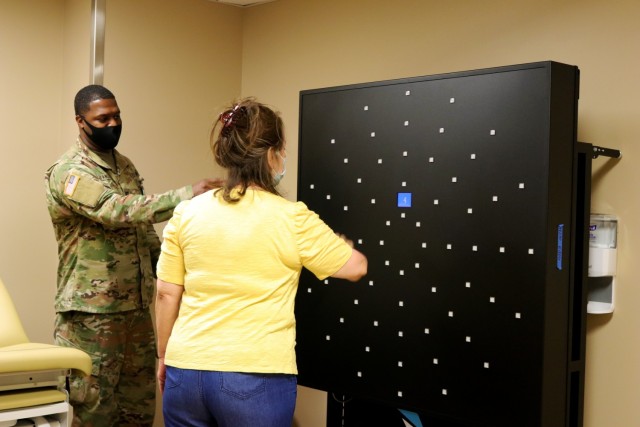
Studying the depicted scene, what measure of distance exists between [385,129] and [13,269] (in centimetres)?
188

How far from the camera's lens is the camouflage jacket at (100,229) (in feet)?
9.80

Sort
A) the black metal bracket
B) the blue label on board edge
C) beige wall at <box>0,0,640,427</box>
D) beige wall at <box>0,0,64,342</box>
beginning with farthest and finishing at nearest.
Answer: beige wall at <box>0,0,64,342</box> → beige wall at <box>0,0,640,427</box> → the black metal bracket → the blue label on board edge

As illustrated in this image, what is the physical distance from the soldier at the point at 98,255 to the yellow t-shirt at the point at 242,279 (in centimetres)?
112

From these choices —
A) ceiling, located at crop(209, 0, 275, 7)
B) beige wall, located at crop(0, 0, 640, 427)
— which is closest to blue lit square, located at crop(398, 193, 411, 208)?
beige wall, located at crop(0, 0, 640, 427)

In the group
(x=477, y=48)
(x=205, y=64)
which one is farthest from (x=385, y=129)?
(x=205, y=64)

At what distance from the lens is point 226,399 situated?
1.82 meters

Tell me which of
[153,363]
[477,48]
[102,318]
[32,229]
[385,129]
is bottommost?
[153,363]

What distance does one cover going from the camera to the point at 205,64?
160 inches

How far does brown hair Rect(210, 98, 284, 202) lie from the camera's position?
1.92 meters

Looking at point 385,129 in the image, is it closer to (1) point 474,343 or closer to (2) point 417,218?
(2) point 417,218

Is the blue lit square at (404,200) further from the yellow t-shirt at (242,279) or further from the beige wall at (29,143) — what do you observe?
the beige wall at (29,143)

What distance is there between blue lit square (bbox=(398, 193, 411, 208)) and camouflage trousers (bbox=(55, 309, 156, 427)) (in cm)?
125

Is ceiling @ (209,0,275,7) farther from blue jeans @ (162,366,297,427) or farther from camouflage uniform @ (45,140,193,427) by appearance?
blue jeans @ (162,366,297,427)

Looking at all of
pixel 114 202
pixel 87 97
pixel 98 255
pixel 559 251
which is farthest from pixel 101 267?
pixel 559 251
